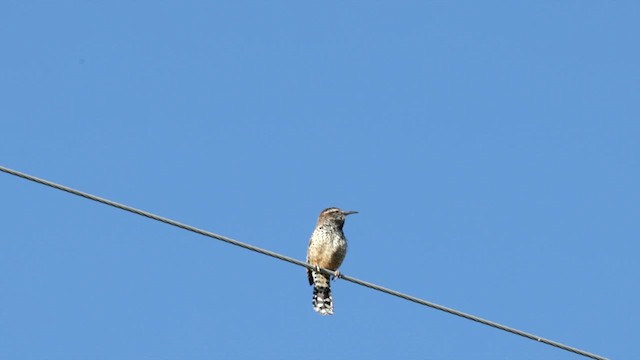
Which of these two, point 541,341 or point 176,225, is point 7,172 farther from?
point 541,341

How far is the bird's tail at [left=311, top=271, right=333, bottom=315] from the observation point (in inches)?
684

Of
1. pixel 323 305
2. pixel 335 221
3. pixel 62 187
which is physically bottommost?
pixel 62 187

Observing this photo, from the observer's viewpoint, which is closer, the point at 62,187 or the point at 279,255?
the point at 62,187

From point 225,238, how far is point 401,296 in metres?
A: 1.56

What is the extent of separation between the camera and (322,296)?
17406 mm

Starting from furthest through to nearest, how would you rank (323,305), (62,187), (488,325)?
(323,305) → (488,325) → (62,187)

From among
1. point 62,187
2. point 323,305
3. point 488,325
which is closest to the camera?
point 62,187

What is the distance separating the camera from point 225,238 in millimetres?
10281

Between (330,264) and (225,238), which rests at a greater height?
(330,264)

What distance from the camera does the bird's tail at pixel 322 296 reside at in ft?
57.0

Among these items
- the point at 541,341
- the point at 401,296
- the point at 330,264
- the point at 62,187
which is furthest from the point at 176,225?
the point at 330,264

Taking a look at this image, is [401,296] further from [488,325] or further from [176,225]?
[176,225]

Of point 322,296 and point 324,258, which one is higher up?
point 324,258

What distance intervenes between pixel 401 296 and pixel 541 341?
1.20 meters
